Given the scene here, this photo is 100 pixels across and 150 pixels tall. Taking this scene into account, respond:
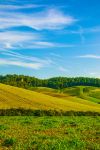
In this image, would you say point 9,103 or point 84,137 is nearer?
point 84,137

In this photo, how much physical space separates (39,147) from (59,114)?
127 ft

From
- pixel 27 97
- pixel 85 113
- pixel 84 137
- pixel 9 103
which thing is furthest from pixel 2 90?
pixel 84 137

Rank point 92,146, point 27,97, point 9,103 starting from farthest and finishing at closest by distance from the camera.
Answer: point 27,97
point 9,103
point 92,146

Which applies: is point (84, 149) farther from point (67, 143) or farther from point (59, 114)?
point (59, 114)

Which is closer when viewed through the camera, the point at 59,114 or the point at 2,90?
the point at 59,114

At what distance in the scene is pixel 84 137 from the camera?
25.3 meters

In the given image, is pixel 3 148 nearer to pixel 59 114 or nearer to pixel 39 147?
pixel 39 147

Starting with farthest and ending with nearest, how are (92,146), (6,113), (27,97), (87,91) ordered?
(87,91)
(27,97)
(6,113)
(92,146)

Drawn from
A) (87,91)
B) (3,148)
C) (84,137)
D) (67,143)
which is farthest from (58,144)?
(87,91)

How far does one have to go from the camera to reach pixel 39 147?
19797mm

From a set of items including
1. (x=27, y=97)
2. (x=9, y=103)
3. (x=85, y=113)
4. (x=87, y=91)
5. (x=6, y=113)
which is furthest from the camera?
(x=87, y=91)

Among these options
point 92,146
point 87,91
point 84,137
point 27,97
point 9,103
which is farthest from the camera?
point 87,91

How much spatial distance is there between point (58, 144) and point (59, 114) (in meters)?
38.0

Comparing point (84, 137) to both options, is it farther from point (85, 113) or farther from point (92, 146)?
point (85, 113)
